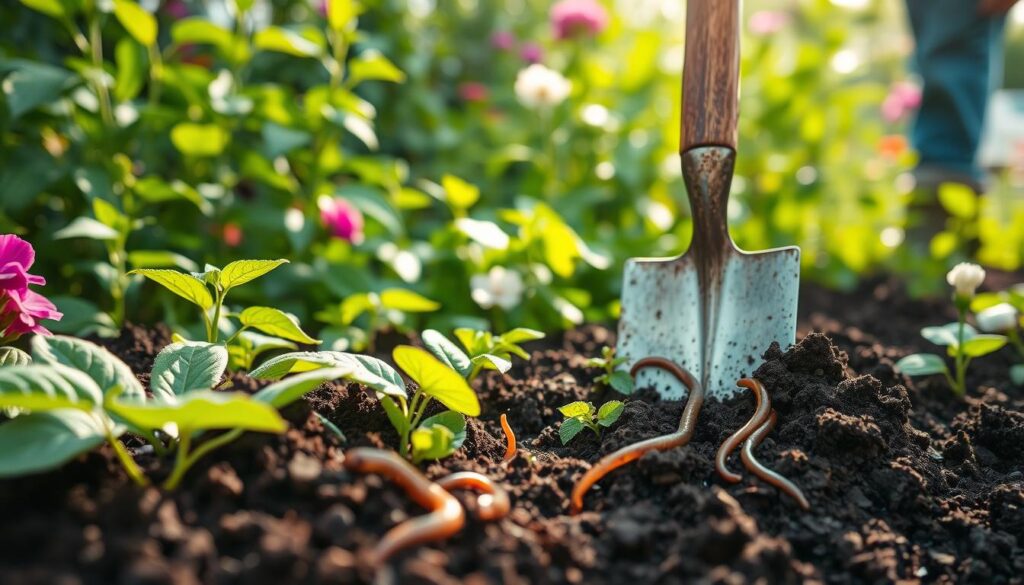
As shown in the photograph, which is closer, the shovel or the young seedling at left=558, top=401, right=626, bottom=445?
the young seedling at left=558, top=401, right=626, bottom=445

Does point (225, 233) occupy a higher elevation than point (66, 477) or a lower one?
higher

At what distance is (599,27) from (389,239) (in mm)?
1398

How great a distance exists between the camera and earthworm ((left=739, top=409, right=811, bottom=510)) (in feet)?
3.59

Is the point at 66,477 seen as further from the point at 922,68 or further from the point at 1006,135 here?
the point at 1006,135

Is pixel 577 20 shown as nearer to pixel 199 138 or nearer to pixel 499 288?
pixel 499 288

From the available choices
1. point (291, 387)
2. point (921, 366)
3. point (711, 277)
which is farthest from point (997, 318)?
point (291, 387)

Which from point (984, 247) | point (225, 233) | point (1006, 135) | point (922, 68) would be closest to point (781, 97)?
point (922, 68)

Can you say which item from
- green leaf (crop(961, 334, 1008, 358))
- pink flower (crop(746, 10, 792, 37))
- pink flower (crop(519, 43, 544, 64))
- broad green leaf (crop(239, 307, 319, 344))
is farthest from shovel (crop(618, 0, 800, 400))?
pink flower (crop(746, 10, 792, 37))

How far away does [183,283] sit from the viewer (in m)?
1.23

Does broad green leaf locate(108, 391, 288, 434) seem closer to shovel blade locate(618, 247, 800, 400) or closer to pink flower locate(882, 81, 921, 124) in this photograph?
shovel blade locate(618, 247, 800, 400)

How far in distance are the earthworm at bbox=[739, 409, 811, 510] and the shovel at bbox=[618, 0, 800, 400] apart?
26 cm

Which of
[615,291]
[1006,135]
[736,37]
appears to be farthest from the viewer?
[1006,135]

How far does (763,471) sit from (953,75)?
2991 mm

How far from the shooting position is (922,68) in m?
3.44
